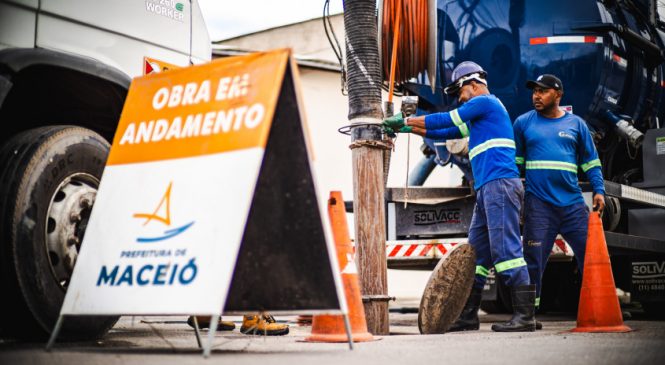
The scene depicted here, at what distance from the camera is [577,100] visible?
24.2 feet

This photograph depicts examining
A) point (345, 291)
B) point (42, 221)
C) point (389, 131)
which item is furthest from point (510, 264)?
point (42, 221)

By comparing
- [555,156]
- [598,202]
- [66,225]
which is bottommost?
[66,225]

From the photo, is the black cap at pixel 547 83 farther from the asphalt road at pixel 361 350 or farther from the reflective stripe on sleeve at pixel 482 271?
the asphalt road at pixel 361 350

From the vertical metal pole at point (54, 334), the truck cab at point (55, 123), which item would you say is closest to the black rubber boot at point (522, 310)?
the truck cab at point (55, 123)

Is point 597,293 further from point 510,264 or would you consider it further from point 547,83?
point 547,83

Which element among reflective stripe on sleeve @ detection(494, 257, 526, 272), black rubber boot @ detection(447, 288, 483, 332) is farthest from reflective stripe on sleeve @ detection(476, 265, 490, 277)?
reflective stripe on sleeve @ detection(494, 257, 526, 272)

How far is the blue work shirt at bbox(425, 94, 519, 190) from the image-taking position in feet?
20.2

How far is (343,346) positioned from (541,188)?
2619 millimetres

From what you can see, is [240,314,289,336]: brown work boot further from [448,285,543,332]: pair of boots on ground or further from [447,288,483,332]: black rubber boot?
[448,285,543,332]: pair of boots on ground

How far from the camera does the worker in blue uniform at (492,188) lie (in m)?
6.07

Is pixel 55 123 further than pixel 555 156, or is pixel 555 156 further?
pixel 555 156

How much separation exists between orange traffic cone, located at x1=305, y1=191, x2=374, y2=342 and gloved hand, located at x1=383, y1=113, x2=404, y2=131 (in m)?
0.98

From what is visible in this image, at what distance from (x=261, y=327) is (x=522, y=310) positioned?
73.9 inches

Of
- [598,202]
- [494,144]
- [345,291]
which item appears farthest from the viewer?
[598,202]
